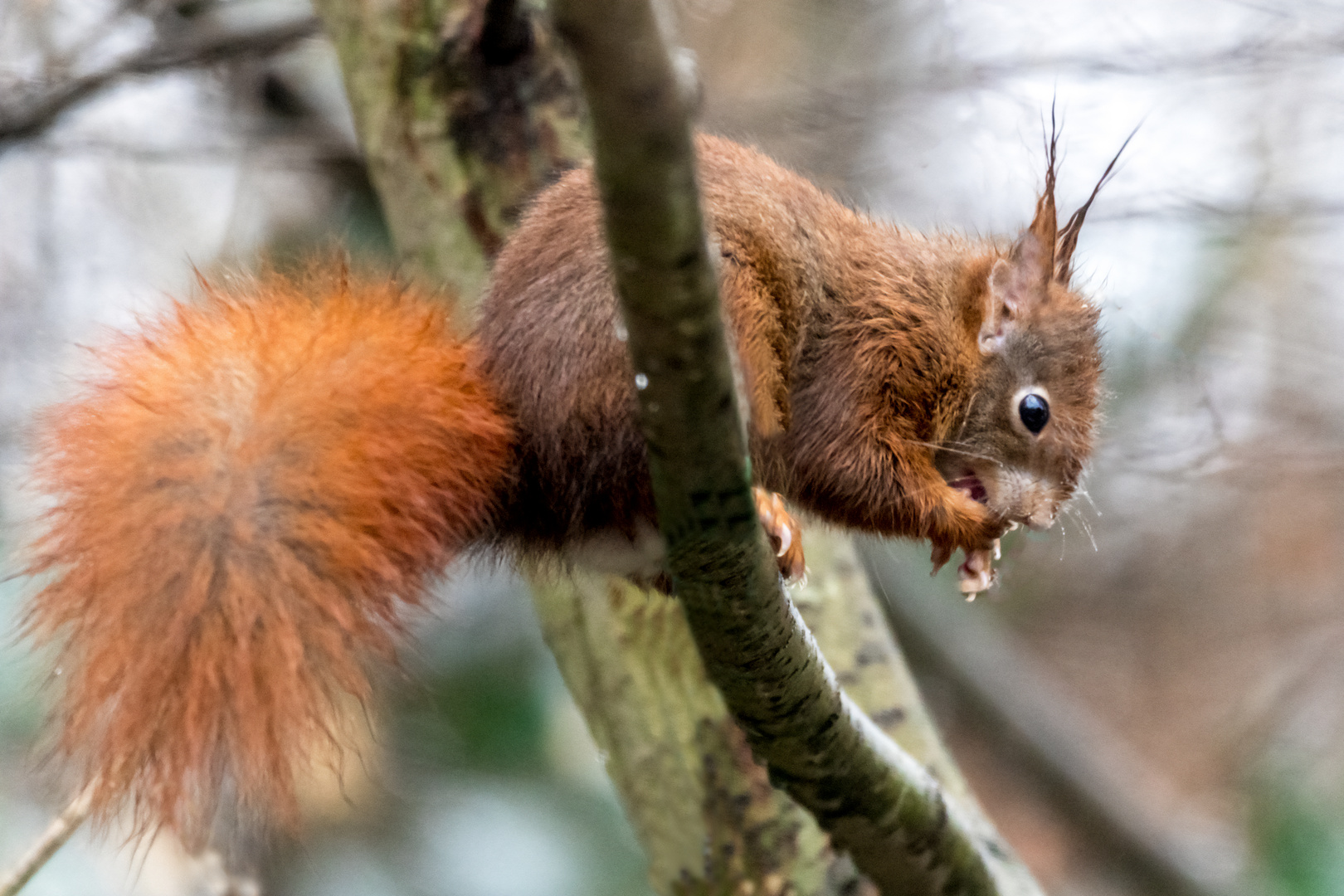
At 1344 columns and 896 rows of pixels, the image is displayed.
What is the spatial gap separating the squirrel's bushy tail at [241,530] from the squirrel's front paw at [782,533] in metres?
0.32

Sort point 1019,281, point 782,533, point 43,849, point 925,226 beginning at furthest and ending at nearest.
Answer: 1. point 925,226
2. point 1019,281
3. point 782,533
4. point 43,849

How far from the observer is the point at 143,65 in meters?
2.12

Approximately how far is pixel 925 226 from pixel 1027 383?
0.39 m

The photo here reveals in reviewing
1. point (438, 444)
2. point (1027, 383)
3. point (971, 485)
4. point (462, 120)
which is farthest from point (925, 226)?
point (438, 444)

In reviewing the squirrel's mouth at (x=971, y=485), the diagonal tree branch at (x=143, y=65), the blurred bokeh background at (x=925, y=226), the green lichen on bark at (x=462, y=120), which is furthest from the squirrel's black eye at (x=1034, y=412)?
the diagonal tree branch at (x=143, y=65)

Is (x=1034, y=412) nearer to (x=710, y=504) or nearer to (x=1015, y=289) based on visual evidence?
(x=1015, y=289)

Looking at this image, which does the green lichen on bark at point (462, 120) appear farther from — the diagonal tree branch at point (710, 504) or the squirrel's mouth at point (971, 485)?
the diagonal tree branch at point (710, 504)

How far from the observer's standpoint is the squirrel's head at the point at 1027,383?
Answer: 1802 millimetres

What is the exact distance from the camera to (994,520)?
67.8 inches

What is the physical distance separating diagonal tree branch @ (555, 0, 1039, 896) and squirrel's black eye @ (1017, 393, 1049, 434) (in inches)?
22.0

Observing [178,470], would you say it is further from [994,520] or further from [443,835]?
[443,835]

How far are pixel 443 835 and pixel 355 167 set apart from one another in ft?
4.87

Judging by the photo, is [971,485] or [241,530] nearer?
[241,530]

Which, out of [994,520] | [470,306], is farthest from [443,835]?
[994,520]
